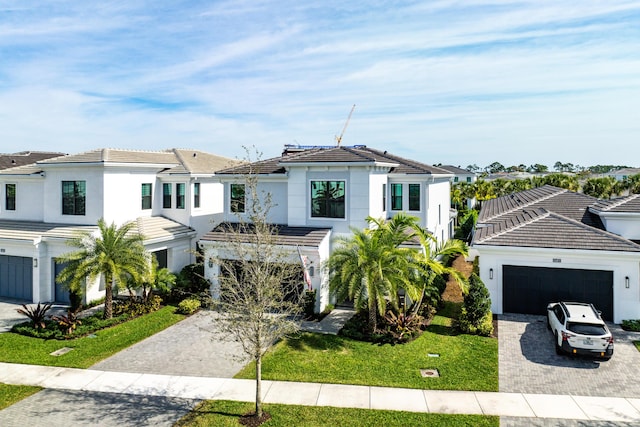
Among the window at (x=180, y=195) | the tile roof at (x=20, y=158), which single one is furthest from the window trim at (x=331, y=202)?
the tile roof at (x=20, y=158)

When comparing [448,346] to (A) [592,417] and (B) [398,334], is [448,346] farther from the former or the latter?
(A) [592,417]

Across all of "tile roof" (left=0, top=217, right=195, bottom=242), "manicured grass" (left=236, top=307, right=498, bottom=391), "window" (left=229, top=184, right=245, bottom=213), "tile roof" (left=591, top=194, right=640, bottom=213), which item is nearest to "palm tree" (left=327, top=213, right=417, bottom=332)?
"manicured grass" (left=236, top=307, right=498, bottom=391)

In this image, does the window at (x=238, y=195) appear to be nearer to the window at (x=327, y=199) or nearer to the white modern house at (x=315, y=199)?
the white modern house at (x=315, y=199)

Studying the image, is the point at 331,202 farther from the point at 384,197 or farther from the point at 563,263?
the point at 563,263

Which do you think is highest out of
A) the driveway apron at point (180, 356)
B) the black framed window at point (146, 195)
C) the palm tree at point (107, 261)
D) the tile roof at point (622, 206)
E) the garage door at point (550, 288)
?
the black framed window at point (146, 195)

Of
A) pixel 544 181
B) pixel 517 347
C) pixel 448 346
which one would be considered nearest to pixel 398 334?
pixel 448 346

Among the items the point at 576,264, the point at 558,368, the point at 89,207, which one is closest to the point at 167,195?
the point at 89,207
